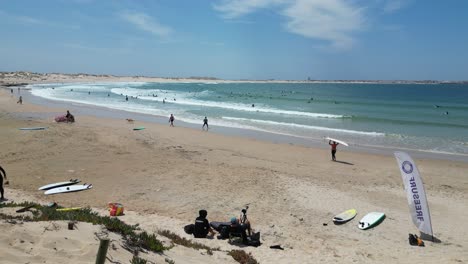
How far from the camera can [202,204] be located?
11352mm

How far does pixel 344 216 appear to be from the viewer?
10.6m

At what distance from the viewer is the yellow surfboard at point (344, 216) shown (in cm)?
1039

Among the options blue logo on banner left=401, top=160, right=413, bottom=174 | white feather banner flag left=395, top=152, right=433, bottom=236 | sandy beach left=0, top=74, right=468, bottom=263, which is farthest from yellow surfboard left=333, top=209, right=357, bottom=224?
blue logo on banner left=401, top=160, right=413, bottom=174

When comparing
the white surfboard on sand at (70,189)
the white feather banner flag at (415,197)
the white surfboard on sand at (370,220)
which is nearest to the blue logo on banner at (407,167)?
the white feather banner flag at (415,197)

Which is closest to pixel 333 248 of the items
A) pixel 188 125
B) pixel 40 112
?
pixel 188 125

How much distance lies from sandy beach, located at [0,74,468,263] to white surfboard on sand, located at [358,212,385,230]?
166 mm

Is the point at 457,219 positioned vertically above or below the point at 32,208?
below

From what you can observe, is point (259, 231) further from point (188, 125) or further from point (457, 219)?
point (188, 125)

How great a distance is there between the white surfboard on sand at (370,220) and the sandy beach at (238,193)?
0.54 ft

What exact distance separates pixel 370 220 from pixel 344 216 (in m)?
0.69

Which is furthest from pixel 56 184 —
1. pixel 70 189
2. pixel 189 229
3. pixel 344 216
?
pixel 344 216

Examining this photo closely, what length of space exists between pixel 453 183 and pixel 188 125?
20.1 metres

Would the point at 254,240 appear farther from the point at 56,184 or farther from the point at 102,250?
the point at 56,184

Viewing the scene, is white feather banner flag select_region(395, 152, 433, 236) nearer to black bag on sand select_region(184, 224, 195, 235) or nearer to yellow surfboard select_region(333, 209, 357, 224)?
yellow surfboard select_region(333, 209, 357, 224)
